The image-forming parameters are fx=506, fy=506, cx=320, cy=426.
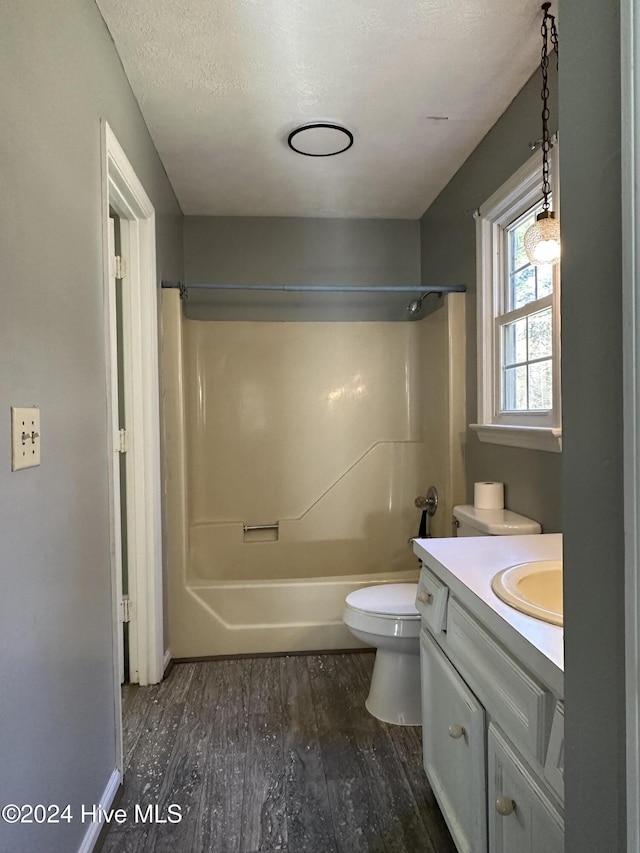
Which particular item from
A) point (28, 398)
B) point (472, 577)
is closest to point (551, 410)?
point (472, 577)

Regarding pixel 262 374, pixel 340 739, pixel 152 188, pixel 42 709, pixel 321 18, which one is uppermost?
pixel 321 18

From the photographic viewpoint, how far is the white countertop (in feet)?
2.71

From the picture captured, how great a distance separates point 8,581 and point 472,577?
975mm

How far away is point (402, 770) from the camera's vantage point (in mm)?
1682

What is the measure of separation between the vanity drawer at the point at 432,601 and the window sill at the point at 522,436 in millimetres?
606

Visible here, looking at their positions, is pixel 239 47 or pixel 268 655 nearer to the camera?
A: pixel 239 47

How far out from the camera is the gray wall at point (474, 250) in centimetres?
176

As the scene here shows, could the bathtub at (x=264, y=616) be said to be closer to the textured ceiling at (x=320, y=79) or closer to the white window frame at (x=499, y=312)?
the white window frame at (x=499, y=312)

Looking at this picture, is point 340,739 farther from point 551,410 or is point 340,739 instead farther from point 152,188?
point 152,188

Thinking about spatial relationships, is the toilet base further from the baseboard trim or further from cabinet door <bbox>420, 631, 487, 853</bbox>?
the baseboard trim

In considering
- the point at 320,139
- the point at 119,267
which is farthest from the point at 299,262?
the point at 119,267

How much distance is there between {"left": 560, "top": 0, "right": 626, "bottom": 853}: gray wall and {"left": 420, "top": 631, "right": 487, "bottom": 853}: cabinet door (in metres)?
0.48

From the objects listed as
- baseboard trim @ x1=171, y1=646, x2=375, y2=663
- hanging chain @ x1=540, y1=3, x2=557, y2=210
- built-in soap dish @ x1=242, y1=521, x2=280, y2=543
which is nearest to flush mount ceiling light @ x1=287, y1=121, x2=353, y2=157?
hanging chain @ x1=540, y1=3, x2=557, y2=210

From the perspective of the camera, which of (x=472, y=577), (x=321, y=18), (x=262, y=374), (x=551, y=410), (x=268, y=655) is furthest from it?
(x=262, y=374)
